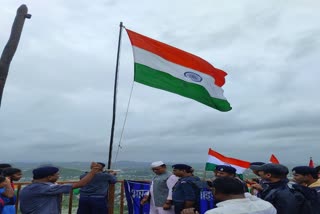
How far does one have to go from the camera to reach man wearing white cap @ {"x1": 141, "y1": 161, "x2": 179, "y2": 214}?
7.29m

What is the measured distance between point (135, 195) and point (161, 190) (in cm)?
102

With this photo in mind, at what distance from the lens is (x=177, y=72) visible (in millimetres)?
8062

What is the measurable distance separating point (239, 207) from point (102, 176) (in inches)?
203

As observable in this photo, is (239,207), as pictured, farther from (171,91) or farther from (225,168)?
(171,91)

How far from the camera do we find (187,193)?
6.48m

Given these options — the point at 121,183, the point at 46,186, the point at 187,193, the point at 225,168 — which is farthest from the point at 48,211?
the point at 121,183

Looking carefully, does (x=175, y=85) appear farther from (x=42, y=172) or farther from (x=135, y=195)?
(x=42, y=172)

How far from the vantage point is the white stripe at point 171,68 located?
768 centimetres

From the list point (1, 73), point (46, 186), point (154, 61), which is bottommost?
point (46, 186)

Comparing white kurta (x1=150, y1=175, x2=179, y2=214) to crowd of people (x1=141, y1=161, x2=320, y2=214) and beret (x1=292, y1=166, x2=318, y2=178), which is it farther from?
beret (x1=292, y1=166, x2=318, y2=178)

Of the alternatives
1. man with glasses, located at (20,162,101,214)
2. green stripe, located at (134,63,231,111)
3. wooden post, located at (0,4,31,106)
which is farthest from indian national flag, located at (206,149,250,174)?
wooden post, located at (0,4,31,106)

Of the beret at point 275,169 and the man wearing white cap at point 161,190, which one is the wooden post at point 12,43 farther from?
the beret at point 275,169

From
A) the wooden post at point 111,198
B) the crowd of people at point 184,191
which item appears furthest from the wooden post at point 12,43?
the wooden post at point 111,198

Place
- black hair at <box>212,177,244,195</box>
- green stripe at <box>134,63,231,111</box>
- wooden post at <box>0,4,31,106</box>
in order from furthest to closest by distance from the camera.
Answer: green stripe at <box>134,63,231,111</box> < wooden post at <box>0,4,31,106</box> < black hair at <box>212,177,244,195</box>
